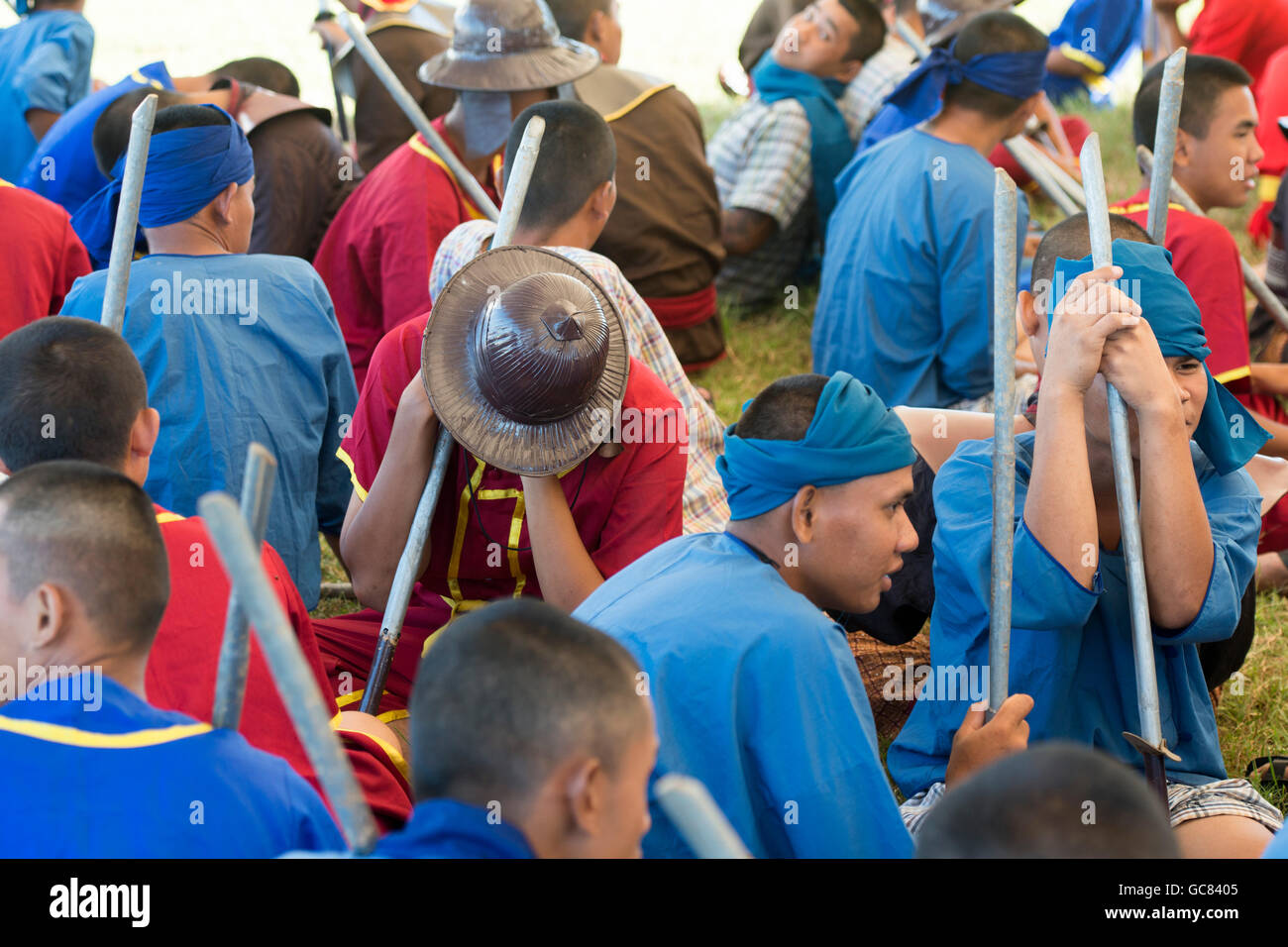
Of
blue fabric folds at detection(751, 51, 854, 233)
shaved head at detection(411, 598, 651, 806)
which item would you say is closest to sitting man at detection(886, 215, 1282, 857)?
shaved head at detection(411, 598, 651, 806)

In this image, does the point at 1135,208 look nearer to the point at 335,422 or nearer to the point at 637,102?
the point at 637,102

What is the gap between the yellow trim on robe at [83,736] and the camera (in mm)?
1838

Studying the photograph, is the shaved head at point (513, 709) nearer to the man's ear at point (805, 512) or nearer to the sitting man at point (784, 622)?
the sitting man at point (784, 622)

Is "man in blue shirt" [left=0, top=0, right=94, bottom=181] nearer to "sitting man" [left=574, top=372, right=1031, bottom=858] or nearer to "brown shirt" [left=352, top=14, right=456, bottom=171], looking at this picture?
"brown shirt" [left=352, top=14, right=456, bottom=171]

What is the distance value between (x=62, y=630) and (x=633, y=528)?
1329 mm

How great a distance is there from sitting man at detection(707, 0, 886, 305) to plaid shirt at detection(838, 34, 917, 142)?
0.06 m

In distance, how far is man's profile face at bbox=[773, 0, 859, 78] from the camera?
6.55 m

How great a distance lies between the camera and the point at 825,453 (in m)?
2.32

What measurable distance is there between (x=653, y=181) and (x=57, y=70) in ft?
7.72

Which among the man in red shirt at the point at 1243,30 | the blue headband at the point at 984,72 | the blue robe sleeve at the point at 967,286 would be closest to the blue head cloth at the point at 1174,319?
the blue robe sleeve at the point at 967,286
